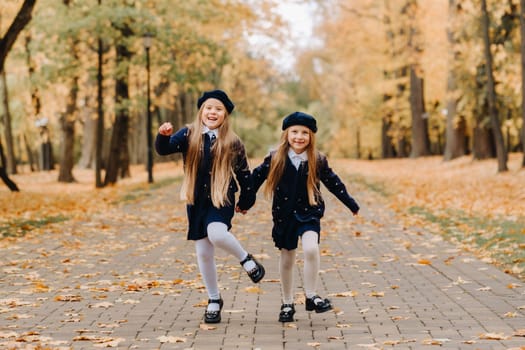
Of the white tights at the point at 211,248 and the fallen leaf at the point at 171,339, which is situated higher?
the white tights at the point at 211,248

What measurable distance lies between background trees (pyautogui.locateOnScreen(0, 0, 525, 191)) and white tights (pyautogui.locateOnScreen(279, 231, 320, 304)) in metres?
15.0

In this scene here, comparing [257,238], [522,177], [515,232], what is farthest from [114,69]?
[515,232]

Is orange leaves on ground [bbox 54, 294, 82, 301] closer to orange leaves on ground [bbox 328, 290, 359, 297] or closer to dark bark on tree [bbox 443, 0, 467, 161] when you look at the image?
orange leaves on ground [bbox 328, 290, 359, 297]

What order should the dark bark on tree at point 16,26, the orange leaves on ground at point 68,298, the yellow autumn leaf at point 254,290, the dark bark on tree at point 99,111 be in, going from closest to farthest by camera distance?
the orange leaves on ground at point 68,298
the yellow autumn leaf at point 254,290
the dark bark on tree at point 16,26
the dark bark on tree at point 99,111

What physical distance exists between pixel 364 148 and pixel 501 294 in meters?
62.8

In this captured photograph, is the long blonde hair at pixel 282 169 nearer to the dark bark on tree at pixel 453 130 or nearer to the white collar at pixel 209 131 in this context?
the white collar at pixel 209 131

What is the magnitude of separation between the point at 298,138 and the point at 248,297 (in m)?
2.05

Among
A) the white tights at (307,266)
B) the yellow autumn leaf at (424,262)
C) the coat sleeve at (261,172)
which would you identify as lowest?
the yellow autumn leaf at (424,262)

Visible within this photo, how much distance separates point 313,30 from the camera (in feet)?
184

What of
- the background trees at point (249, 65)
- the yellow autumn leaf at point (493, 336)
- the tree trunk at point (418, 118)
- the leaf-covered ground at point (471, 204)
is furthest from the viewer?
the tree trunk at point (418, 118)

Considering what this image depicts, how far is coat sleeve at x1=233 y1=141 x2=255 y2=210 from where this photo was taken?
7.11 m

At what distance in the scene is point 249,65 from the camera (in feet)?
166

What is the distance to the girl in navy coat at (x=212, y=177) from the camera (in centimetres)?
695

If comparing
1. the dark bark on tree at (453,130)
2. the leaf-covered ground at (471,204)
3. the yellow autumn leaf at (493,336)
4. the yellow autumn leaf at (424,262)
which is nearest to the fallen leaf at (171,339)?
the yellow autumn leaf at (493,336)
